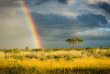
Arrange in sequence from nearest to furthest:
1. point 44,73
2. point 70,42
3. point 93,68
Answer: point 44,73
point 93,68
point 70,42

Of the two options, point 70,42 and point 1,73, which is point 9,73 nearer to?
point 1,73

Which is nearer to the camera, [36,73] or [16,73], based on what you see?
[36,73]

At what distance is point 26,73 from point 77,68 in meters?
3.92

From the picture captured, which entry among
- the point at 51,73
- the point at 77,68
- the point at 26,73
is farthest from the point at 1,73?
the point at 77,68

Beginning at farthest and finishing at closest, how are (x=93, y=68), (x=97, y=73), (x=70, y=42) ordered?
(x=70, y=42) < (x=93, y=68) < (x=97, y=73)

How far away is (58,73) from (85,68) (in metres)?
2.64

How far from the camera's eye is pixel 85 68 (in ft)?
36.2

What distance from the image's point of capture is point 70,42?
69875 mm

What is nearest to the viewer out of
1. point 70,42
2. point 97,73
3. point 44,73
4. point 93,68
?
point 44,73

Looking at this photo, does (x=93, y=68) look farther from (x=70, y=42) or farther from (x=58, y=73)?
(x=70, y=42)

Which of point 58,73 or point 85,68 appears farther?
point 85,68

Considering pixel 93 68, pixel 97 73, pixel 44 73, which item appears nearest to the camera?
pixel 44 73

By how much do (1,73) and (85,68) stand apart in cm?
602

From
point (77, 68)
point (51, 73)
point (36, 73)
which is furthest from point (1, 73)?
point (77, 68)
